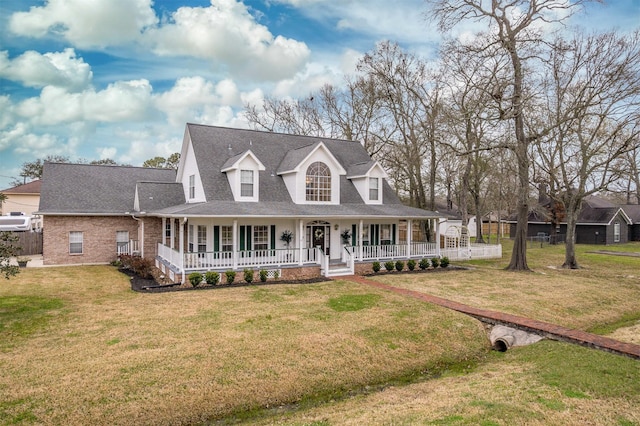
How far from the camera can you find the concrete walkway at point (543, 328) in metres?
8.83

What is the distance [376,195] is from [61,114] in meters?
16.9

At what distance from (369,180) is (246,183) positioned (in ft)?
24.2

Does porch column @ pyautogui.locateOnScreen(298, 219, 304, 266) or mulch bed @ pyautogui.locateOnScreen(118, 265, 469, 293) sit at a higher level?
porch column @ pyautogui.locateOnScreen(298, 219, 304, 266)

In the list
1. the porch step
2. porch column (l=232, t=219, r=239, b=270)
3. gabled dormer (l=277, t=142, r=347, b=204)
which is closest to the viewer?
porch column (l=232, t=219, r=239, b=270)

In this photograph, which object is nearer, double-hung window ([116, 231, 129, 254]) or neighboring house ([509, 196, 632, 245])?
double-hung window ([116, 231, 129, 254])

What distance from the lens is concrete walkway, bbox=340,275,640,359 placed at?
348 inches

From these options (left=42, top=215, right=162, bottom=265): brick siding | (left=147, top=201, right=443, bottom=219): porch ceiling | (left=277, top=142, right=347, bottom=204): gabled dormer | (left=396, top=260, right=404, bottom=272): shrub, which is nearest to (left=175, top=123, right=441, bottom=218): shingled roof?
(left=147, top=201, right=443, bottom=219): porch ceiling

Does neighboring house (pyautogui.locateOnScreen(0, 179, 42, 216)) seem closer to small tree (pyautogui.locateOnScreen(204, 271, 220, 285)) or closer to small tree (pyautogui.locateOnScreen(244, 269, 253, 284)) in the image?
small tree (pyautogui.locateOnScreen(204, 271, 220, 285))

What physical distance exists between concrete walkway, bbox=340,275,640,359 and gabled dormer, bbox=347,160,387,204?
8.75 metres

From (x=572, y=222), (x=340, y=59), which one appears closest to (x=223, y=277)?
(x=572, y=222)

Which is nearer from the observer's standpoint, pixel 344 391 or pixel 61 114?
pixel 344 391

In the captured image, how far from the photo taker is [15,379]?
726 cm

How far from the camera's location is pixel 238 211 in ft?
54.2

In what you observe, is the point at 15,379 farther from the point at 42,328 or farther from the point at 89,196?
the point at 89,196
